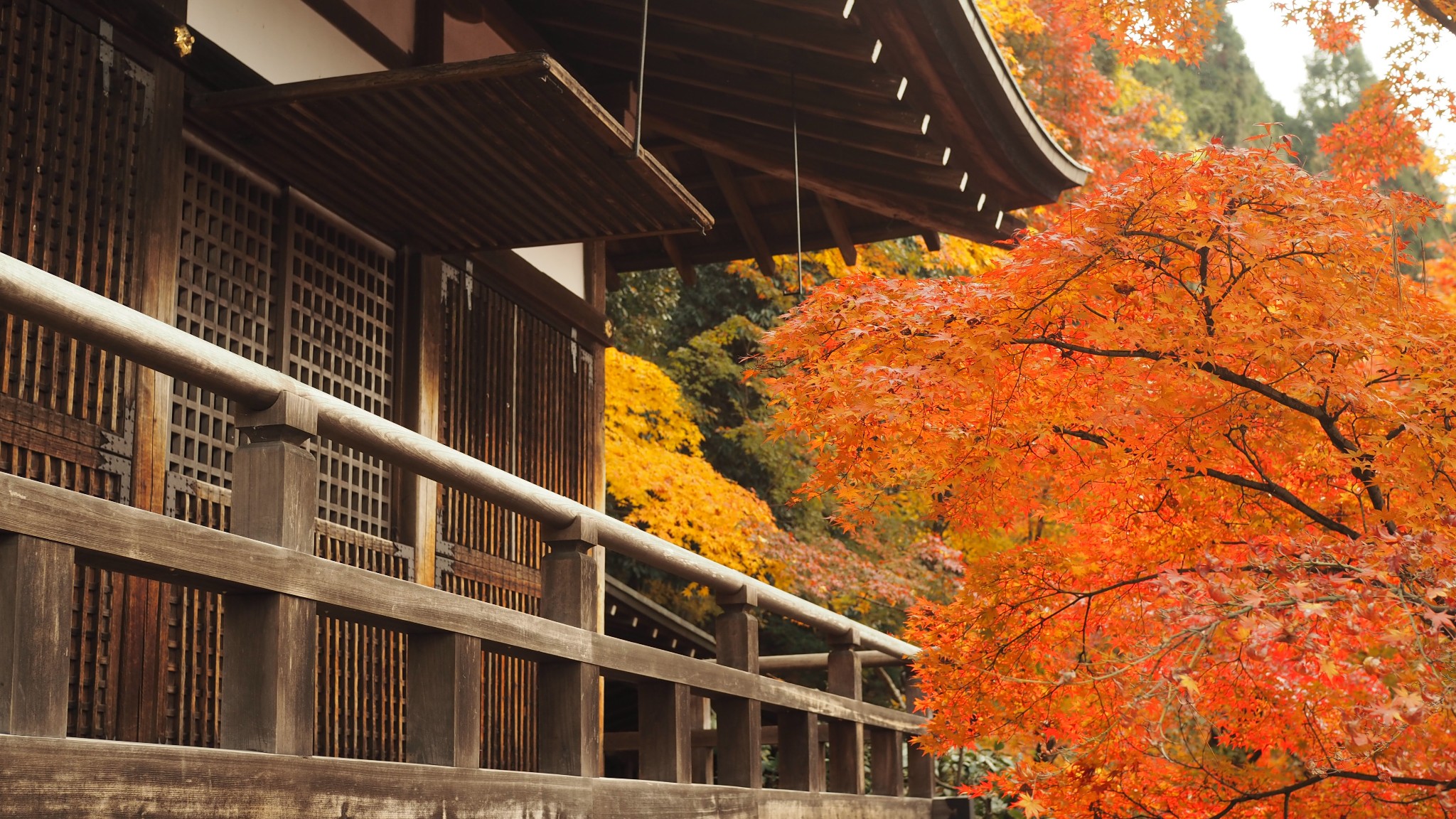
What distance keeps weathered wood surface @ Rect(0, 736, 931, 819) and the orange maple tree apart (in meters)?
1.52

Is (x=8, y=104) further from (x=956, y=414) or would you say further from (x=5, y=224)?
(x=956, y=414)

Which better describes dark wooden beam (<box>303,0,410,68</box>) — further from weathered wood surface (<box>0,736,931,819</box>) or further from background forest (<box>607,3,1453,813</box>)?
background forest (<box>607,3,1453,813</box>)


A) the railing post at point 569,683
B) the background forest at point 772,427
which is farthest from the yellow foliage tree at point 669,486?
the railing post at point 569,683

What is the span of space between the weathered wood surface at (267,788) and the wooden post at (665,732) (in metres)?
0.11

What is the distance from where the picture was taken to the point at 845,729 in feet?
22.9

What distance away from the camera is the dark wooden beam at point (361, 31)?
552cm

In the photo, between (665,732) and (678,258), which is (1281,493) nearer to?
(665,732)

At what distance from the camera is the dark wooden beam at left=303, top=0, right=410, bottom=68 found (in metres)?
5.52

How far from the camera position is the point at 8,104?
3.99m

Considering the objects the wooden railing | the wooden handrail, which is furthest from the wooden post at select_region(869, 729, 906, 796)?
the wooden handrail

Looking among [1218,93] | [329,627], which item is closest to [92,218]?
[329,627]

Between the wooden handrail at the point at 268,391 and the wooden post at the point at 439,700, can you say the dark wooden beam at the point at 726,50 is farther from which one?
the wooden post at the point at 439,700

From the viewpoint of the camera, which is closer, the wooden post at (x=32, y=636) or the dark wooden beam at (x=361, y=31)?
the wooden post at (x=32, y=636)

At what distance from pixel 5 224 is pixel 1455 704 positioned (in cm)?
476
